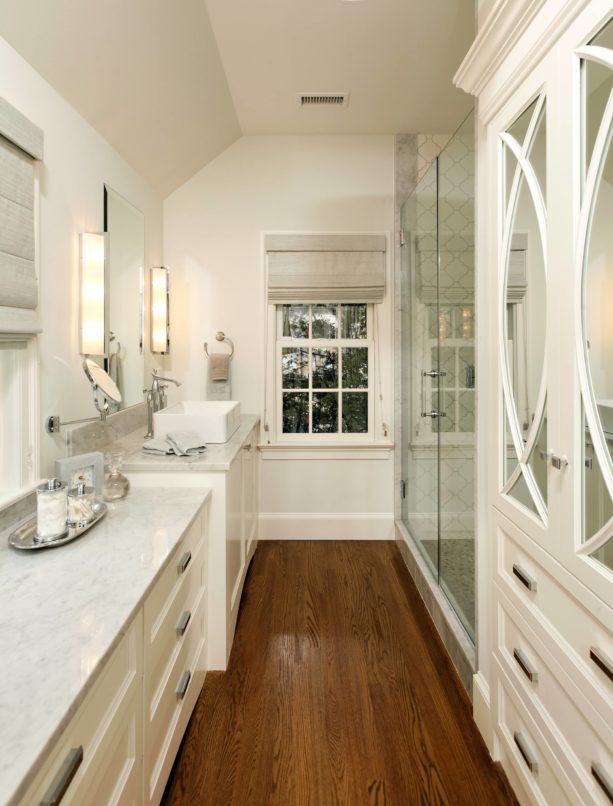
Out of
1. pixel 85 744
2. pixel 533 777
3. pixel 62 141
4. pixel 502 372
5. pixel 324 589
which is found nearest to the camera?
pixel 85 744

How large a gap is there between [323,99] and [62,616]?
2.97m

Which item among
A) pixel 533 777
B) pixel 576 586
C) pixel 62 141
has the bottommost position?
pixel 533 777

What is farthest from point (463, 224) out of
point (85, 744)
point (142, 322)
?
point (85, 744)

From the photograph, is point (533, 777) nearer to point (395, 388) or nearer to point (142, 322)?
point (395, 388)

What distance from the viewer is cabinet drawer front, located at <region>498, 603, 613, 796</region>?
3.18 ft

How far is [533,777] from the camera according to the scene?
1.25 meters

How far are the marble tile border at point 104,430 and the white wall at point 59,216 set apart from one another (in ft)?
0.21

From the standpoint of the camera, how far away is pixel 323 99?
2.79 meters

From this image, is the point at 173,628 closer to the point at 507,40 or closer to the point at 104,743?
the point at 104,743

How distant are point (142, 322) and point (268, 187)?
1354mm

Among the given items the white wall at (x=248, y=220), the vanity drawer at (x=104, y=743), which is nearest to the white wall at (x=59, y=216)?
the vanity drawer at (x=104, y=743)

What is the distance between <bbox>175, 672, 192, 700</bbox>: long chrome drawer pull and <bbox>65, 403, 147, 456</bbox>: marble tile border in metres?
0.96

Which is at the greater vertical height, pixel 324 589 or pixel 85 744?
pixel 85 744
